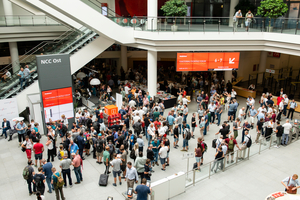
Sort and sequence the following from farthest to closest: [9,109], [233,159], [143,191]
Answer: [9,109] < [233,159] < [143,191]

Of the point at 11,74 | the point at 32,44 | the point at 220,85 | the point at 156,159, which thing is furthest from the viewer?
the point at 32,44

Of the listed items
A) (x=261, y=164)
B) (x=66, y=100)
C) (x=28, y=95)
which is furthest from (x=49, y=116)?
(x=261, y=164)

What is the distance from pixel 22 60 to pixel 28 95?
11.3 feet

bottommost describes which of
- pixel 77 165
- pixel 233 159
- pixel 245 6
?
pixel 233 159

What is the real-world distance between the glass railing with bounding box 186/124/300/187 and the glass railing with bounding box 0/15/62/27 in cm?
1828

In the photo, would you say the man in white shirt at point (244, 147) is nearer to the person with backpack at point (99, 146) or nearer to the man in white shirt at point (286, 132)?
the man in white shirt at point (286, 132)

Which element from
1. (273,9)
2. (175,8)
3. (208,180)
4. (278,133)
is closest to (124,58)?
(175,8)

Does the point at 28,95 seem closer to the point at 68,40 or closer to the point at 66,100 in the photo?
the point at 66,100

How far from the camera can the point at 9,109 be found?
47.1 ft

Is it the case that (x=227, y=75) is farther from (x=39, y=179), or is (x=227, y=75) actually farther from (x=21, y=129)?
(x=39, y=179)

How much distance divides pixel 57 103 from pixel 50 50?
5668 mm

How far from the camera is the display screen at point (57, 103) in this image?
13508mm

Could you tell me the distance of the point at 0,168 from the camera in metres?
11.1

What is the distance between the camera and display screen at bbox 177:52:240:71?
17391mm
